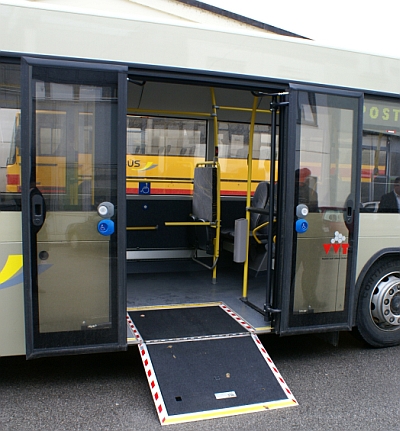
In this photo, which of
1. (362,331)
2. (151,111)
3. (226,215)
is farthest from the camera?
(226,215)

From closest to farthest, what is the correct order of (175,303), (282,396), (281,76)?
(282,396)
(281,76)
(175,303)

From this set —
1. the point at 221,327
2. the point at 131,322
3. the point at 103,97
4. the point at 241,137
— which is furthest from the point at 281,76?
the point at 241,137

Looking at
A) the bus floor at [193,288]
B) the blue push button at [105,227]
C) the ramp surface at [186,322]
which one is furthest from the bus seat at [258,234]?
the blue push button at [105,227]

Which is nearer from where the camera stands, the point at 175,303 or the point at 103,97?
the point at 103,97

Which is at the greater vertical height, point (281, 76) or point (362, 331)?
point (281, 76)

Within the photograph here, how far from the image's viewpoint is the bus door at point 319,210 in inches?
155

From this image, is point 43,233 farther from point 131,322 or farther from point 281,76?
point 281,76

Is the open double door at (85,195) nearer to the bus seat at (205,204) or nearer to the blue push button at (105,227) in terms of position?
the blue push button at (105,227)

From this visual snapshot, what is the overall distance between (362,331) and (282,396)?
1.34 metres

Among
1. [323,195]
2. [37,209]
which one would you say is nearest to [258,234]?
[323,195]

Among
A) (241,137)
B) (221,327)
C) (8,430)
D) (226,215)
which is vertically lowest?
(8,430)

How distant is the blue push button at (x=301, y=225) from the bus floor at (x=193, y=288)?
0.90m

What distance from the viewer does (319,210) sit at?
409 cm

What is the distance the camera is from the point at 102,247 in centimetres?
354
